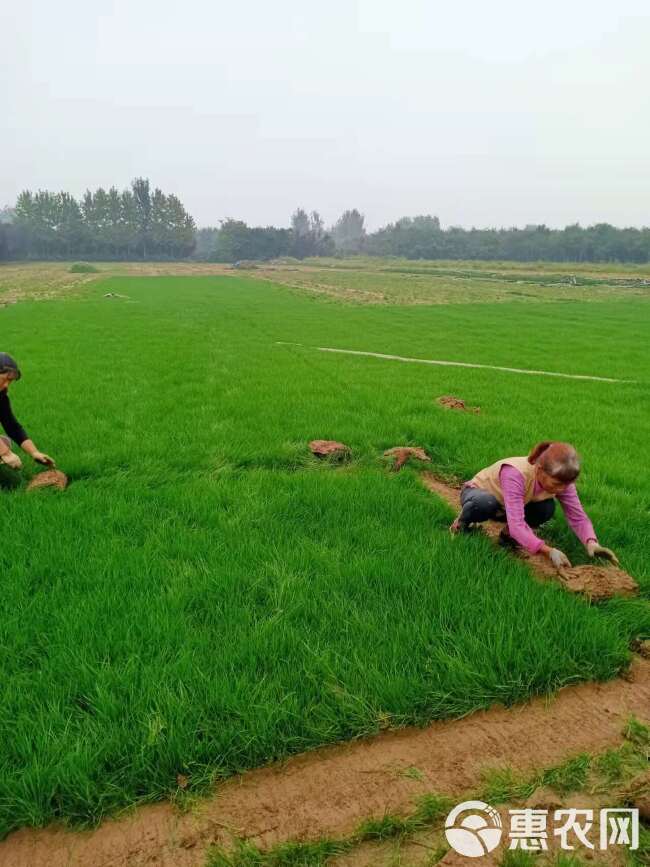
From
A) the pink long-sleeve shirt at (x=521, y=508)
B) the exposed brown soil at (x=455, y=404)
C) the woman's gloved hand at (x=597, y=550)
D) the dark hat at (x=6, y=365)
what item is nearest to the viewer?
the pink long-sleeve shirt at (x=521, y=508)

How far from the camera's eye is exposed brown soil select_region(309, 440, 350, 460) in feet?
18.2

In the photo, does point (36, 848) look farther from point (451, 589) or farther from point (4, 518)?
point (4, 518)

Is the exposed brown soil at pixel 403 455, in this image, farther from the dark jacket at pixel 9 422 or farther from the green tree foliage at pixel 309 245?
the green tree foliage at pixel 309 245

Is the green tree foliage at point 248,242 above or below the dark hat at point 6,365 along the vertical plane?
above

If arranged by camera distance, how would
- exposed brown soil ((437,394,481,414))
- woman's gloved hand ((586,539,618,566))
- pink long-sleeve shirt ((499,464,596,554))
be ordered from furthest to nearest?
exposed brown soil ((437,394,481,414)) < woman's gloved hand ((586,539,618,566)) < pink long-sleeve shirt ((499,464,596,554))

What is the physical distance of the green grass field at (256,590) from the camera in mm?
2170

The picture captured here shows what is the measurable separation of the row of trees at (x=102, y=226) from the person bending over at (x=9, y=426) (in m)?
84.8

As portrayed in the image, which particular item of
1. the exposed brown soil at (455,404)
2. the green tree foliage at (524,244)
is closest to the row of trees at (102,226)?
the green tree foliage at (524,244)

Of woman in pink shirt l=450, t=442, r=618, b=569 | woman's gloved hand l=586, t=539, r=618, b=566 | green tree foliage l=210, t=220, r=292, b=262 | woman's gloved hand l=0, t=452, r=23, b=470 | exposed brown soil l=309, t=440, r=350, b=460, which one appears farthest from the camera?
green tree foliage l=210, t=220, r=292, b=262

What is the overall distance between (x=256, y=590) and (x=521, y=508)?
1.63 meters

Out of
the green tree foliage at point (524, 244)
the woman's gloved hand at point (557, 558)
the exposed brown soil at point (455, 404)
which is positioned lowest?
the woman's gloved hand at point (557, 558)

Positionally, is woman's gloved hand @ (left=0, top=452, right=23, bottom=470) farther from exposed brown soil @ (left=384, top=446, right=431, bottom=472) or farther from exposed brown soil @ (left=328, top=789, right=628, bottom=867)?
exposed brown soil @ (left=328, top=789, right=628, bottom=867)

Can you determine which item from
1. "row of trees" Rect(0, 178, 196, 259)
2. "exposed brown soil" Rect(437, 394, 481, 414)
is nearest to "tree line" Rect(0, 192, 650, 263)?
"row of trees" Rect(0, 178, 196, 259)

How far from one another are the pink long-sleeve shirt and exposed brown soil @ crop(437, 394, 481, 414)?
4157 millimetres
